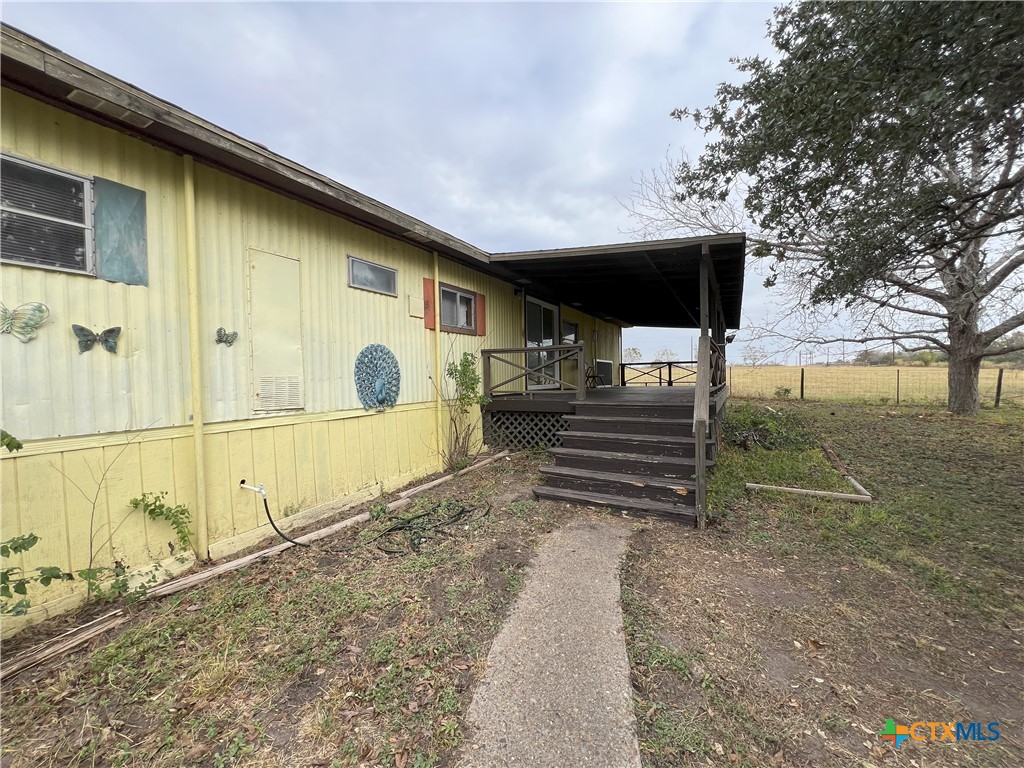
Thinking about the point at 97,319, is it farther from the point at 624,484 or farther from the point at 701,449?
the point at 701,449

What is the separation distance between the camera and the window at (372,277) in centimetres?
481

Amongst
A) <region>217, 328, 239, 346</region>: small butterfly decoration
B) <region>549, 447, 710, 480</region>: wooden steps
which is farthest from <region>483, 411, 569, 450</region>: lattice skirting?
<region>217, 328, 239, 346</region>: small butterfly decoration

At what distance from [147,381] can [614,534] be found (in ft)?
13.2

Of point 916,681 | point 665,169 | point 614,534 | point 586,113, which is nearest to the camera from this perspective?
point 916,681

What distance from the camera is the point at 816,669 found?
226cm

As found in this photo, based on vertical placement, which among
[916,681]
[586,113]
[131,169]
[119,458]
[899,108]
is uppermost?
[586,113]

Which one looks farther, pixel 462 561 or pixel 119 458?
pixel 462 561

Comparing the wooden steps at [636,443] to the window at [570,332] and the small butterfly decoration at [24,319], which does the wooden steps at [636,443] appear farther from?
the window at [570,332]

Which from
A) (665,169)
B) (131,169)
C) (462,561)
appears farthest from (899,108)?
(665,169)

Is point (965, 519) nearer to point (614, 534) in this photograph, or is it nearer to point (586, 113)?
point (614, 534)

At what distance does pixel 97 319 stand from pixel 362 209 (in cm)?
249

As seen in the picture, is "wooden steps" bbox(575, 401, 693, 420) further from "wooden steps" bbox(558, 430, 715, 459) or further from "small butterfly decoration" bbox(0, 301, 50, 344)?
"small butterfly decoration" bbox(0, 301, 50, 344)

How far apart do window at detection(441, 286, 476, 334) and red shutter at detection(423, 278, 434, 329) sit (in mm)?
307

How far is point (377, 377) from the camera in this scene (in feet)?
16.5
